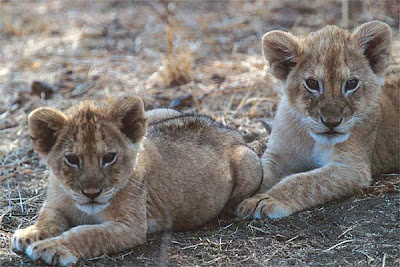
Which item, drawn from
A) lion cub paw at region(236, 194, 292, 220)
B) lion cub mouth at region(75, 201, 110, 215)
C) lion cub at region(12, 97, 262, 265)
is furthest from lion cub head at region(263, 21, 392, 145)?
lion cub mouth at region(75, 201, 110, 215)

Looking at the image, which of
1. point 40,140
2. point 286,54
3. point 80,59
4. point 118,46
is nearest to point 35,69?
point 80,59

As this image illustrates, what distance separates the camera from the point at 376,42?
6480 millimetres

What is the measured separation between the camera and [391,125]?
693 cm

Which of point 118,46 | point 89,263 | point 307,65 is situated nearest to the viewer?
point 89,263

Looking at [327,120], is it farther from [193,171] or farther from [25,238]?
[25,238]

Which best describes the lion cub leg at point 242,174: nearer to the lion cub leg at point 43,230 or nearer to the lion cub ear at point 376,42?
the lion cub ear at point 376,42

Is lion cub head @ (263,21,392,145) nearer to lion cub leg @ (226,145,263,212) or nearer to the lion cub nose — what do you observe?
lion cub leg @ (226,145,263,212)

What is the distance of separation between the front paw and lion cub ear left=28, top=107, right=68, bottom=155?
629 mm

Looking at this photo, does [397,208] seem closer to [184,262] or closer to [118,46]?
[184,262]

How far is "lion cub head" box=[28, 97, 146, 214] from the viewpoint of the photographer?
15.9ft

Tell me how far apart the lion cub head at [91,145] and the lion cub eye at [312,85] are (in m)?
1.60

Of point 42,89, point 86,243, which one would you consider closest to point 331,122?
point 86,243

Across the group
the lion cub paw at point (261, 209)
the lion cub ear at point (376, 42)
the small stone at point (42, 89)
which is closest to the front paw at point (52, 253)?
the lion cub paw at point (261, 209)

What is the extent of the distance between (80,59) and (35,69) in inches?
24.3
